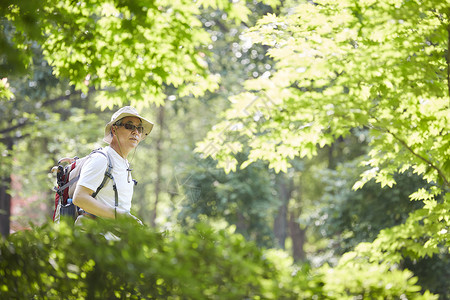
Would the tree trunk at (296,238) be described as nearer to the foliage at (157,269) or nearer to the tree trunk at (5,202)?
the tree trunk at (5,202)

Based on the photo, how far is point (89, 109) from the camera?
2041 cm

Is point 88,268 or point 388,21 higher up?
point 388,21

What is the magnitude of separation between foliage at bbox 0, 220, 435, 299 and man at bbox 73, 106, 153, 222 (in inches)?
20.0

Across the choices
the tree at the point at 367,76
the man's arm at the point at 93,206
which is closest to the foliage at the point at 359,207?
the tree at the point at 367,76

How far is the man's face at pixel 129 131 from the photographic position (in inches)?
176

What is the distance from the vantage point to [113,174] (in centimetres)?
411

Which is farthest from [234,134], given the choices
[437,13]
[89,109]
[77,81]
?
[89,109]

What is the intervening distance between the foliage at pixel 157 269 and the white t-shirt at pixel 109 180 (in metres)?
0.67

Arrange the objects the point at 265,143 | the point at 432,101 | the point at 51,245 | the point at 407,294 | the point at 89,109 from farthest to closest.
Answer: the point at 89,109 → the point at 265,143 → the point at 432,101 → the point at 51,245 → the point at 407,294

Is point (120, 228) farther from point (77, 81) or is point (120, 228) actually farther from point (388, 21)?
point (388, 21)

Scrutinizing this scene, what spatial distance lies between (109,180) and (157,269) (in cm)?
161

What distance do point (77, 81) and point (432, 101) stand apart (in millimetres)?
3111

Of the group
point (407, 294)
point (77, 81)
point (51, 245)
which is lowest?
point (407, 294)

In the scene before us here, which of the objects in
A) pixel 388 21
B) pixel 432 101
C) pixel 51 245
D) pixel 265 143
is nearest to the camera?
pixel 51 245
